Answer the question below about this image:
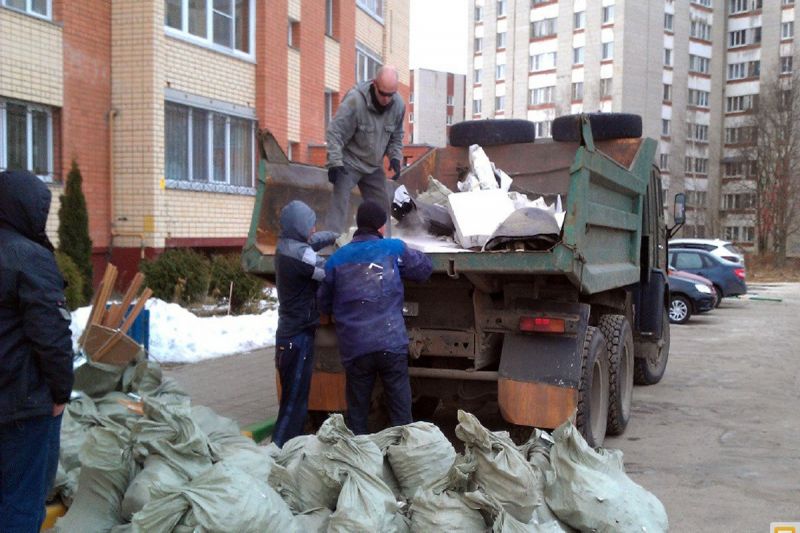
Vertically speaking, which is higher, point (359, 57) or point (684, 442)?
point (359, 57)

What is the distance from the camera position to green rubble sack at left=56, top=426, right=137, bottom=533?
3.94 metres

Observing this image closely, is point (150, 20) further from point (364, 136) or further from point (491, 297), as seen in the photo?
point (491, 297)

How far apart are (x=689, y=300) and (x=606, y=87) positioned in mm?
43563

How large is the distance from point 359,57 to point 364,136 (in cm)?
1643

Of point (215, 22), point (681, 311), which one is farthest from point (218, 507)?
point (681, 311)

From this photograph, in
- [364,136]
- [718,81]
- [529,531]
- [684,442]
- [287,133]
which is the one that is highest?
[718,81]

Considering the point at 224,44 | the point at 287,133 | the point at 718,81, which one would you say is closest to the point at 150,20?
the point at 224,44

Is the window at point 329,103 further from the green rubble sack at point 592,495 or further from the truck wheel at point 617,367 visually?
the green rubble sack at point 592,495

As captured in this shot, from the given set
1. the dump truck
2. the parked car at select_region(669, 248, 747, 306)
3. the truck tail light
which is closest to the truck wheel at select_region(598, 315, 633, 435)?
the dump truck

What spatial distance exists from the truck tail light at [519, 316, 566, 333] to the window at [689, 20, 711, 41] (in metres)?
61.4

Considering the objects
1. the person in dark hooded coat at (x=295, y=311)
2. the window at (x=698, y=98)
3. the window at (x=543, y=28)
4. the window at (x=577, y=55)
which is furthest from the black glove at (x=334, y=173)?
the window at (x=698, y=98)

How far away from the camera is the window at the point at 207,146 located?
49.1ft

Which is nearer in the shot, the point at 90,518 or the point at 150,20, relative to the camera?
the point at 90,518

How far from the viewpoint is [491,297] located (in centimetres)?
589
